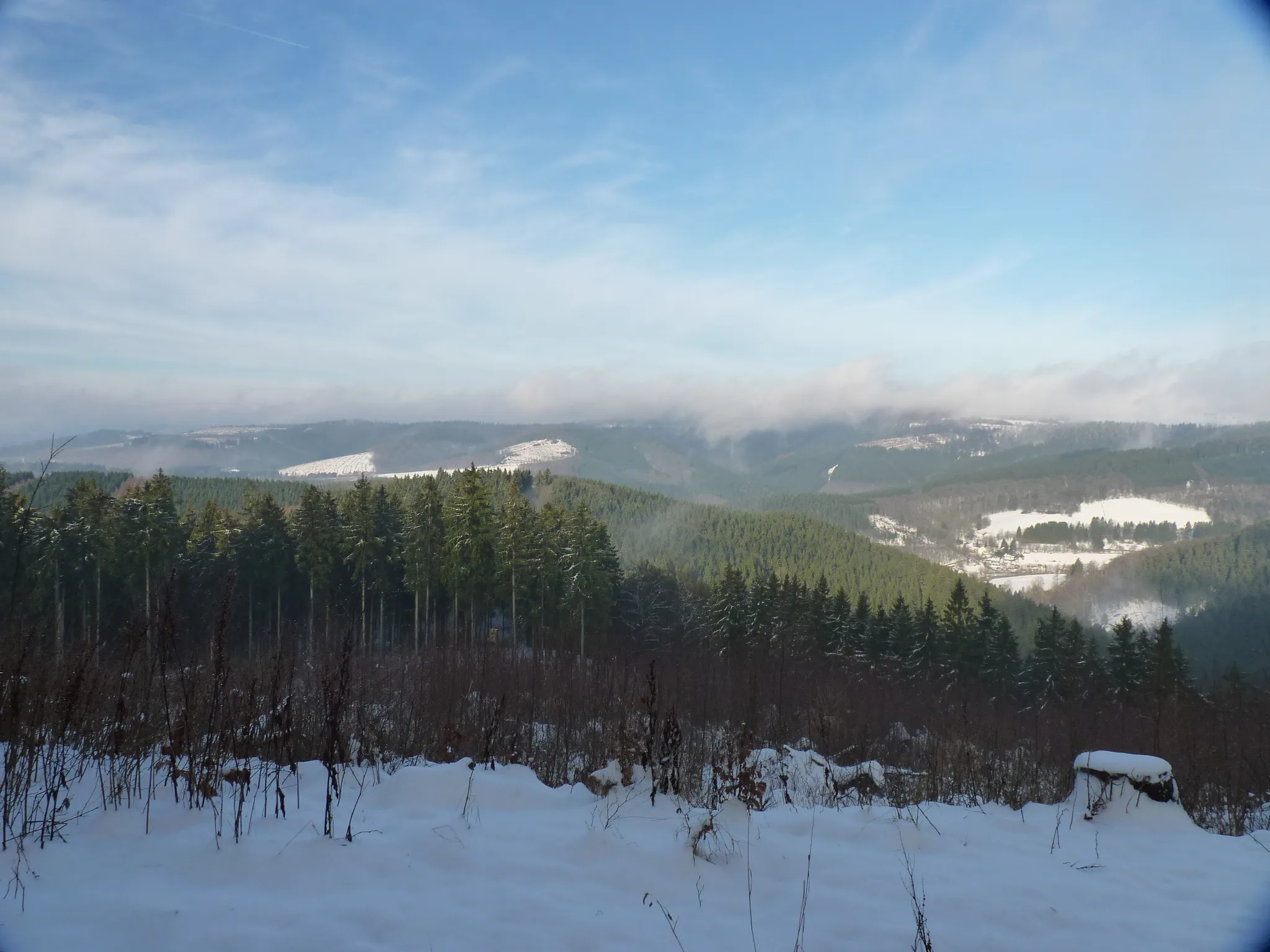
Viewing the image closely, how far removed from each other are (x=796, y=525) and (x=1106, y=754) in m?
122

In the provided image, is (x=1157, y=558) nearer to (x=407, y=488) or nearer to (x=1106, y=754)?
(x=407, y=488)

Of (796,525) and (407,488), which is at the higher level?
(407,488)

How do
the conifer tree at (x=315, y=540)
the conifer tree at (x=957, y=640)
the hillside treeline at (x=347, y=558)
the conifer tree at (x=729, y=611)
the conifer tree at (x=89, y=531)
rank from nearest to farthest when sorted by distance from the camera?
1. the conifer tree at (x=89, y=531)
2. the hillside treeline at (x=347, y=558)
3. the conifer tree at (x=315, y=540)
4. the conifer tree at (x=957, y=640)
5. the conifer tree at (x=729, y=611)

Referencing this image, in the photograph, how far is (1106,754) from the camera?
7.11m

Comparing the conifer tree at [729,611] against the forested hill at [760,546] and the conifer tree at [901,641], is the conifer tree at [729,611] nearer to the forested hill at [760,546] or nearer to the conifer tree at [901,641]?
the conifer tree at [901,641]

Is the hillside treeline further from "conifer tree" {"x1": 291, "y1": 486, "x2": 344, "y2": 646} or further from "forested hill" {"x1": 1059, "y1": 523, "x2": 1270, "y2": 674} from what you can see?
"forested hill" {"x1": 1059, "y1": 523, "x2": 1270, "y2": 674}

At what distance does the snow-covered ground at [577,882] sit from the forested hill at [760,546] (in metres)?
85.3

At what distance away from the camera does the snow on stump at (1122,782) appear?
21.8ft

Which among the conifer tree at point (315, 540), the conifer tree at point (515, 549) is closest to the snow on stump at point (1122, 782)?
the conifer tree at point (515, 549)

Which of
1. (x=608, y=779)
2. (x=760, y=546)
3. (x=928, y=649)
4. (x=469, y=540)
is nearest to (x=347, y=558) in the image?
(x=469, y=540)

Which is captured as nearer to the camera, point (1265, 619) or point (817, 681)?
point (817, 681)

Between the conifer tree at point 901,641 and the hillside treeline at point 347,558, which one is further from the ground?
the hillside treeline at point 347,558

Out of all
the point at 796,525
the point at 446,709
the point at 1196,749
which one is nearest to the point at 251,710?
the point at 446,709

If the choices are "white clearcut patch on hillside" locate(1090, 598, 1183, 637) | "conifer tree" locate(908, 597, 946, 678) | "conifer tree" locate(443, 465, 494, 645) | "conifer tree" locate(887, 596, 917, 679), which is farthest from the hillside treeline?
"white clearcut patch on hillside" locate(1090, 598, 1183, 637)
